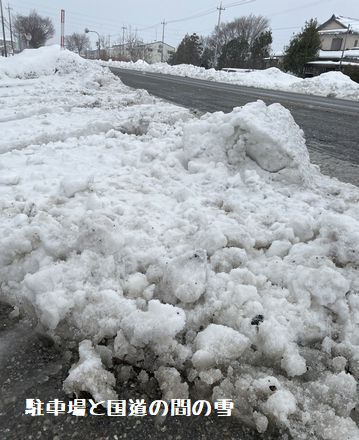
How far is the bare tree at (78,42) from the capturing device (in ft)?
231

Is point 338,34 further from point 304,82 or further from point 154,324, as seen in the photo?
point 154,324

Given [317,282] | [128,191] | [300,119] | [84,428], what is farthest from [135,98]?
[84,428]

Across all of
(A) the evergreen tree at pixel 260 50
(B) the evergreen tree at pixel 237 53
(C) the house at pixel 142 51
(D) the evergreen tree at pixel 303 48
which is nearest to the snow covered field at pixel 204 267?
(D) the evergreen tree at pixel 303 48

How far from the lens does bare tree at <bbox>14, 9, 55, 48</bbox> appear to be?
48219 mm

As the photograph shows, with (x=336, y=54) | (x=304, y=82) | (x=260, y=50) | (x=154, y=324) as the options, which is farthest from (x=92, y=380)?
→ (x=336, y=54)

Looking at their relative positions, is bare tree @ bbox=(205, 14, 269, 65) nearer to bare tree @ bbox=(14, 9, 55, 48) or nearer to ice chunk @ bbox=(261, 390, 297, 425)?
bare tree @ bbox=(14, 9, 55, 48)

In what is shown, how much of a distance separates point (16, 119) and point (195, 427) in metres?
5.20

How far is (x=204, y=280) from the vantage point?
1979 mm

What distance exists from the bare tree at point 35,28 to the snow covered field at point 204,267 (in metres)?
52.5

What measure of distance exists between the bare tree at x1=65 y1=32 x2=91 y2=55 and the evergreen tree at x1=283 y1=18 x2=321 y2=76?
48886 millimetres

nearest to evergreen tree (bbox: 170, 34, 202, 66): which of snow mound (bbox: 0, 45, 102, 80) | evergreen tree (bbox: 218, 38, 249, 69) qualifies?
evergreen tree (bbox: 218, 38, 249, 69)

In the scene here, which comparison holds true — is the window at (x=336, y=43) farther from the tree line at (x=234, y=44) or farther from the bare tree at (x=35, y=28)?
the bare tree at (x=35, y=28)

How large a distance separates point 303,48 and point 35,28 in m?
35.6

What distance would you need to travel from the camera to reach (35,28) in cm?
4938
